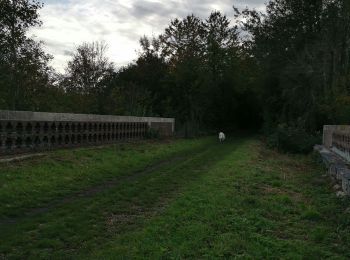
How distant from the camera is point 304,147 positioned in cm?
2678

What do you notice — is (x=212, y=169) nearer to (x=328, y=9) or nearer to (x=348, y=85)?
(x=348, y=85)

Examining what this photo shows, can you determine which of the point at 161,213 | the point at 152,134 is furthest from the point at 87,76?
the point at 161,213

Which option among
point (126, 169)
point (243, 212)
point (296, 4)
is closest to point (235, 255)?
point (243, 212)

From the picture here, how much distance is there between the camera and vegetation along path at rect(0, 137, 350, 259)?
20.5 feet

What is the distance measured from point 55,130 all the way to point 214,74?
36708 millimetres

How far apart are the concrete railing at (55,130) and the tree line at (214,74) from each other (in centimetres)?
318

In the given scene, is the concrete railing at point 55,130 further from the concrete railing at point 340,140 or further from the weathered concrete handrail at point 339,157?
the concrete railing at point 340,140

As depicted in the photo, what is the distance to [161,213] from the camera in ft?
27.6

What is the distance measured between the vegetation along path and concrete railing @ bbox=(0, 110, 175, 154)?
107cm

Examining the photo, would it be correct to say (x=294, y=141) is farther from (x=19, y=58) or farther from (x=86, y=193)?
(x=86, y=193)

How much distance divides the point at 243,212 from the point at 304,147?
62.4 feet

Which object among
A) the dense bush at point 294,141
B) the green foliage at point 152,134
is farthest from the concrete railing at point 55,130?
the dense bush at point 294,141

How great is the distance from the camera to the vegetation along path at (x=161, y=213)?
246 inches

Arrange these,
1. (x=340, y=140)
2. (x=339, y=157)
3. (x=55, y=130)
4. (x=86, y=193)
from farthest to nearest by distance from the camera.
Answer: (x=340, y=140), (x=339, y=157), (x=55, y=130), (x=86, y=193)
